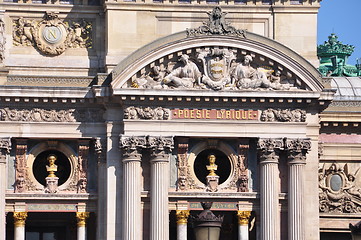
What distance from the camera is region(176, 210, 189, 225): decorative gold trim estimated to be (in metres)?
54.2

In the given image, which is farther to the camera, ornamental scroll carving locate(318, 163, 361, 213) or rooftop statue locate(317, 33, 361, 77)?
rooftop statue locate(317, 33, 361, 77)

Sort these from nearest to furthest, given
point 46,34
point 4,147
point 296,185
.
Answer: point 4,147, point 296,185, point 46,34

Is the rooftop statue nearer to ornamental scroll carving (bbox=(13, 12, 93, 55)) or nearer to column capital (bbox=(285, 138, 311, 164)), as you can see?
column capital (bbox=(285, 138, 311, 164))

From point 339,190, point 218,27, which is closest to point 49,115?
point 218,27

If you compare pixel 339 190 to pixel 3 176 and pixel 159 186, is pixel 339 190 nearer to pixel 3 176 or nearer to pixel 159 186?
pixel 159 186

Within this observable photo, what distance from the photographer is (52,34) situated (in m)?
55.9

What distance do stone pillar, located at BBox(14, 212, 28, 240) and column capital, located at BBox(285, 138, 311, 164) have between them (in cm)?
1023

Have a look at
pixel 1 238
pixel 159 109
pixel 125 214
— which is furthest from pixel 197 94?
pixel 1 238

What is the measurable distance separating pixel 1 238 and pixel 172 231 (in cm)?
702

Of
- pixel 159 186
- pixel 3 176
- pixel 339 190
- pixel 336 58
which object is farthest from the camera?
pixel 336 58

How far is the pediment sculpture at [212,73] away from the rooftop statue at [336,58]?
1912 centimetres

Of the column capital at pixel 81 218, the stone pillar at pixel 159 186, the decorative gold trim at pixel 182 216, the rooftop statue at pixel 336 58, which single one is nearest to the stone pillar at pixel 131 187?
the stone pillar at pixel 159 186

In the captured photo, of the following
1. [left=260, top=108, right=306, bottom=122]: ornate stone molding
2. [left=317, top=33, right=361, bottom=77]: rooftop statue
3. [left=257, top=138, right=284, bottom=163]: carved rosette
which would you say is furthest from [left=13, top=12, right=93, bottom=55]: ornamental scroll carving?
[left=317, top=33, right=361, bottom=77]: rooftop statue

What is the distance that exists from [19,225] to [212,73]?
9.22 meters
